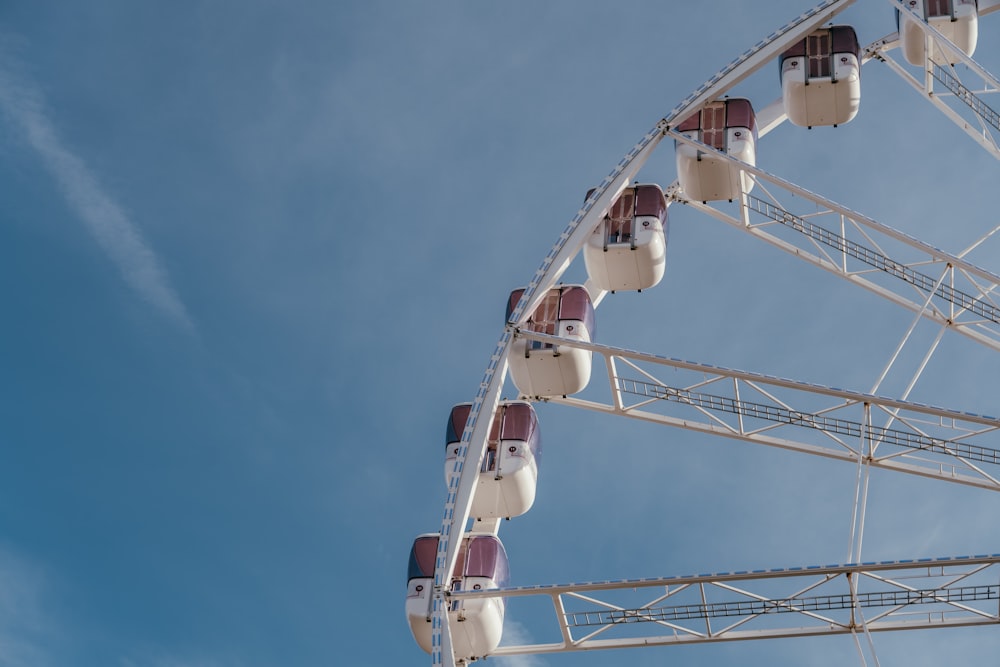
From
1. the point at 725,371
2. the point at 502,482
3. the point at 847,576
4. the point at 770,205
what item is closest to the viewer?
the point at 847,576

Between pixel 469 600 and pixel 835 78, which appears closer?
pixel 469 600

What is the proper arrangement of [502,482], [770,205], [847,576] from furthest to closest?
[770,205], [502,482], [847,576]

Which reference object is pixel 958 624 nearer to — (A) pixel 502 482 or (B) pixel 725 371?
(B) pixel 725 371

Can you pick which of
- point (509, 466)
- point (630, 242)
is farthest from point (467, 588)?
point (630, 242)

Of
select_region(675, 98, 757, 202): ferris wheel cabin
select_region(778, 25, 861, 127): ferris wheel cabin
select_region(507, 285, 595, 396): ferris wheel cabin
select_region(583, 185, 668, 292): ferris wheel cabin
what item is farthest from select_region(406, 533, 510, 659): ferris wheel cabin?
select_region(778, 25, 861, 127): ferris wheel cabin

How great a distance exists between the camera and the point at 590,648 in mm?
20797

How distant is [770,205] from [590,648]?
7.88 metres

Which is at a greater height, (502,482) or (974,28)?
(974,28)

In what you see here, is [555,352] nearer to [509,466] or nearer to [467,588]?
[509,466]

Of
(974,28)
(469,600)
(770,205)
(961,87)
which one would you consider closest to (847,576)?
(469,600)

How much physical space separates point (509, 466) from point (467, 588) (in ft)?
7.64

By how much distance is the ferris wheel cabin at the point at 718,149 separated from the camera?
80.9 ft

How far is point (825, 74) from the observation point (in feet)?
82.9

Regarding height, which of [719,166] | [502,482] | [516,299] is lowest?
[502,482]
